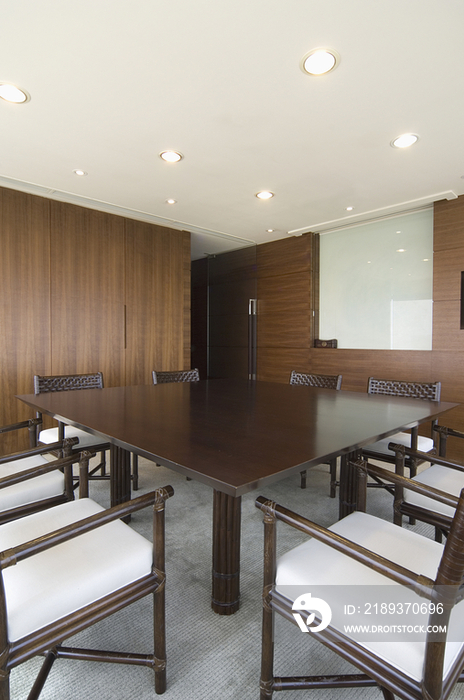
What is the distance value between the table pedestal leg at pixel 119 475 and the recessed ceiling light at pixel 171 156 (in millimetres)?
2210

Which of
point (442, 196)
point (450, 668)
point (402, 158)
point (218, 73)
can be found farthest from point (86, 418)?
point (442, 196)

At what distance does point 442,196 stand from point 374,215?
80 cm

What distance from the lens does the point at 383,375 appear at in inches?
171

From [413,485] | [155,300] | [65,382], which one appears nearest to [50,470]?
[413,485]

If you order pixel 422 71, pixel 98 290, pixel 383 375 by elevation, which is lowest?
pixel 383 375

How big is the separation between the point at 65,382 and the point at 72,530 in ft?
7.07

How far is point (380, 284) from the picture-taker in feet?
14.8

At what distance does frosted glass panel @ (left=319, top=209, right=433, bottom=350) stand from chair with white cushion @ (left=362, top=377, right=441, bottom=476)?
1579 mm

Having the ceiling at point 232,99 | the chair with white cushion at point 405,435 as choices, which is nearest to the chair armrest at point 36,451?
the chair with white cushion at point 405,435

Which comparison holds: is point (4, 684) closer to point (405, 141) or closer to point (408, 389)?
point (408, 389)

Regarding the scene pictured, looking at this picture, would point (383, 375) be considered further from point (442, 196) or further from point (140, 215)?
point (140, 215)

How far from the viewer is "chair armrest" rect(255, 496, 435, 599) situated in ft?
2.60

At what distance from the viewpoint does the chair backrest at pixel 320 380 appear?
3.10m

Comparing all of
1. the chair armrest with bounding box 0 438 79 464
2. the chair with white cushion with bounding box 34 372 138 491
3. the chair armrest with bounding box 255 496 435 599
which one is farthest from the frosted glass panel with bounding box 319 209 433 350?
the chair armrest with bounding box 0 438 79 464
